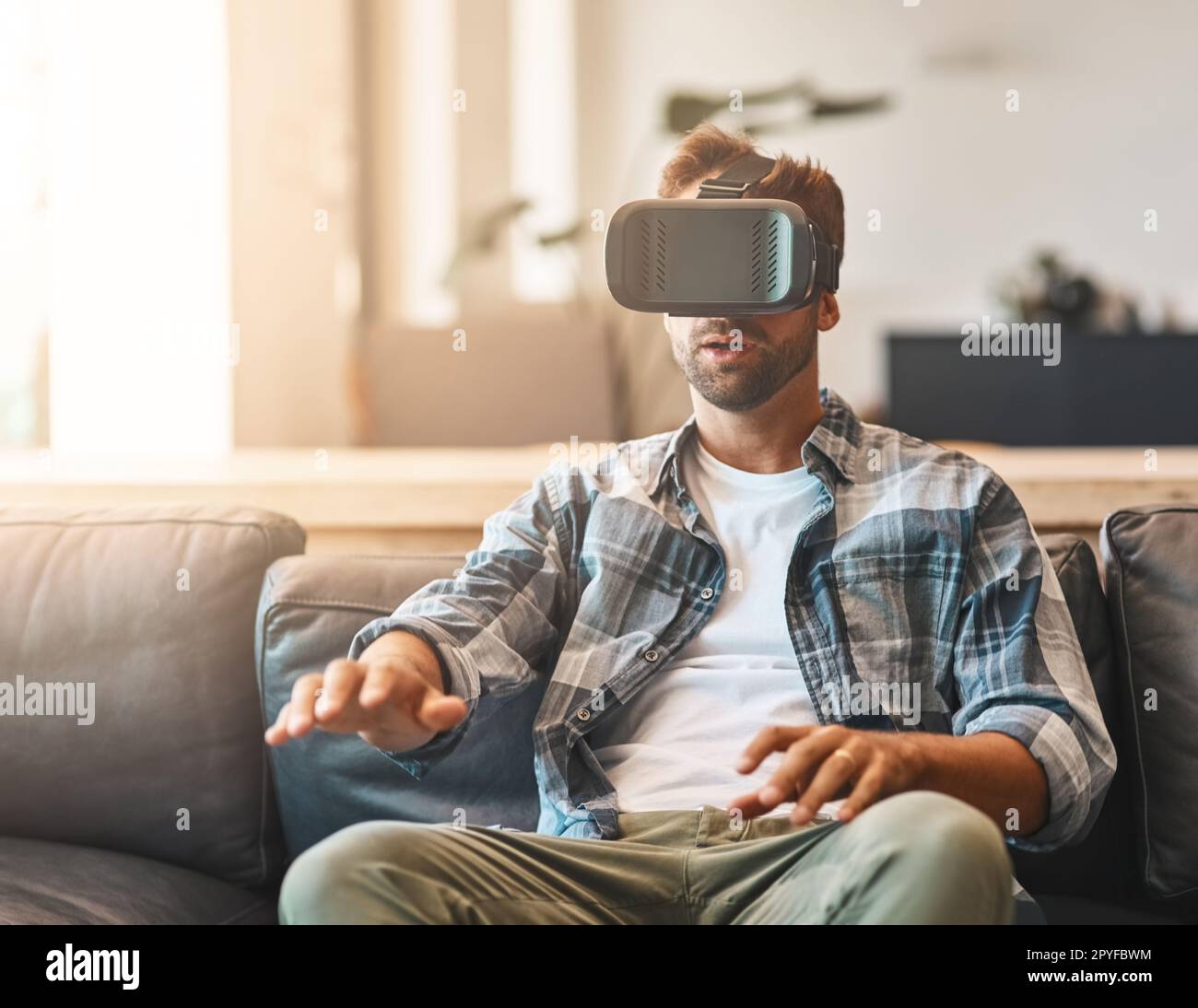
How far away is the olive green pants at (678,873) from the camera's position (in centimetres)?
74

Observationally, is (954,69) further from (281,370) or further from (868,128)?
(281,370)

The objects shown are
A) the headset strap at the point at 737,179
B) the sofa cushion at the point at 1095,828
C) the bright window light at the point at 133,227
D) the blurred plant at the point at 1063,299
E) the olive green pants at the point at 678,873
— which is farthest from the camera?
the blurred plant at the point at 1063,299

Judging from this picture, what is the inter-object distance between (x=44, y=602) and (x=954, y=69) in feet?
11.6

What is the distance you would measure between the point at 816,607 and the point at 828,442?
0.51 feet

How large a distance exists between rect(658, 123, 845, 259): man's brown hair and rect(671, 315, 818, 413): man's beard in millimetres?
103

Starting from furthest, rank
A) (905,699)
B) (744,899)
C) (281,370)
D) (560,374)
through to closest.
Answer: (281,370) → (560,374) → (905,699) → (744,899)

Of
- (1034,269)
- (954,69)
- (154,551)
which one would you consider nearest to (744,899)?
(154,551)

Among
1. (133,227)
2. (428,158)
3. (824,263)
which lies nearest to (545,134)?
(428,158)

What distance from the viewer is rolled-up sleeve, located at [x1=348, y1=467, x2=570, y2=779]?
3.27ft

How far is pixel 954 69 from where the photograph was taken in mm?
4043

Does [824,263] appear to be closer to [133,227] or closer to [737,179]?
[737,179]

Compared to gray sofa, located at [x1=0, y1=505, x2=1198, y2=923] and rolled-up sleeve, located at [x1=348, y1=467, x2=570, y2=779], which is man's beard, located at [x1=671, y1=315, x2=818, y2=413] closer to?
rolled-up sleeve, located at [x1=348, y1=467, x2=570, y2=779]

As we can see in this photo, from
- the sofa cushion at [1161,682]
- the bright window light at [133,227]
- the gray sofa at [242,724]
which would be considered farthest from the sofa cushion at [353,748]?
the bright window light at [133,227]

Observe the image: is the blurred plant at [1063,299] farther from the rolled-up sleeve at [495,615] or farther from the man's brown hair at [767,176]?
the rolled-up sleeve at [495,615]
